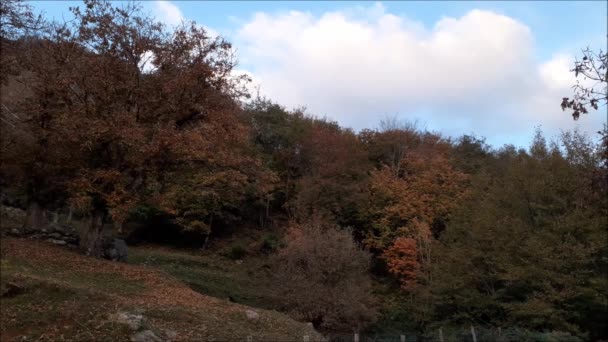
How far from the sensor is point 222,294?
110 ft

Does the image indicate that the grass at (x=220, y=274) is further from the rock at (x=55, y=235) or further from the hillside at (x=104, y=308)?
the hillside at (x=104, y=308)

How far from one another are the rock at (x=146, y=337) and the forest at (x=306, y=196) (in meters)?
2.66


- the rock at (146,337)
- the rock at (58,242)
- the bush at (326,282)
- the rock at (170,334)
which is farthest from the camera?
the bush at (326,282)

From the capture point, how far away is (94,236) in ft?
74.9

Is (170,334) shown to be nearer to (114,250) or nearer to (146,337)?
(146,337)

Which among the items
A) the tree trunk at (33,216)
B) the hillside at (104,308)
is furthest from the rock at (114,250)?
the hillside at (104,308)

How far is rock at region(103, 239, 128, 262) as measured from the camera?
81.4ft

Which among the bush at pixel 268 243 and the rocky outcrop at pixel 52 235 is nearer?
the rocky outcrop at pixel 52 235

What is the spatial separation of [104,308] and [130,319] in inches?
34.6

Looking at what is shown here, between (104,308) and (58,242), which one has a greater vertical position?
(58,242)

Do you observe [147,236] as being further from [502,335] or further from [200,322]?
[200,322]

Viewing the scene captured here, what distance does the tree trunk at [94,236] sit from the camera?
74.1ft

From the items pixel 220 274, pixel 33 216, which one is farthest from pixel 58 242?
pixel 220 274

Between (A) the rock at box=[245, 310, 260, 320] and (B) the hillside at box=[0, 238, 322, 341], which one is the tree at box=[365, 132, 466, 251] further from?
(A) the rock at box=[245, 310, 260, 320]
